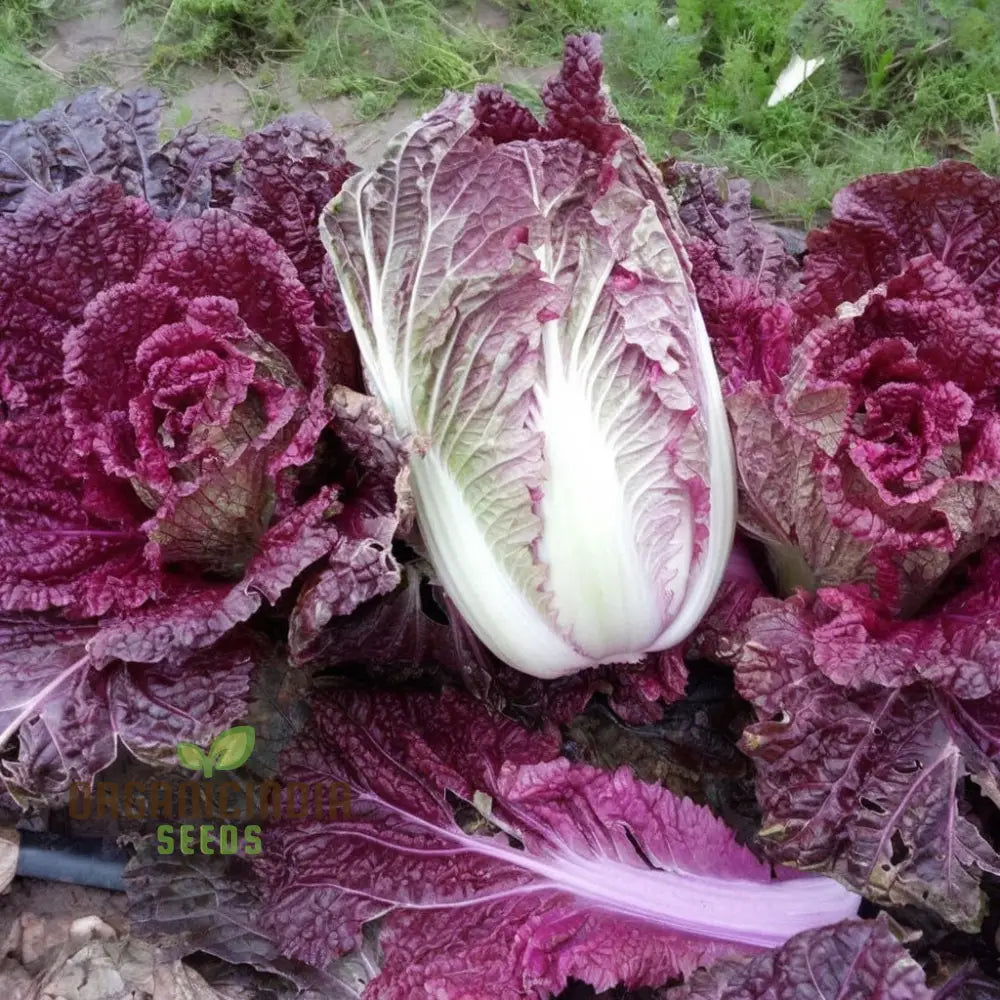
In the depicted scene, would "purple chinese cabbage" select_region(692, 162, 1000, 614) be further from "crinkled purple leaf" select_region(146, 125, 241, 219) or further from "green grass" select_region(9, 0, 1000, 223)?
"green grass" select_region(9, 0, 1000, 223)

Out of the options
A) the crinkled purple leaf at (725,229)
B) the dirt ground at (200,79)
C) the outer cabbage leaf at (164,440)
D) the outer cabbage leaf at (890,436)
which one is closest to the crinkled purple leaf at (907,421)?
the outer cabbage leaf at (890,436)

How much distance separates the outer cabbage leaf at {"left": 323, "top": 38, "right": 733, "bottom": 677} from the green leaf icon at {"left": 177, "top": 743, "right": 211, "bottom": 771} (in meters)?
0.57

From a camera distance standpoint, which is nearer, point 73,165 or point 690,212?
point 73,165

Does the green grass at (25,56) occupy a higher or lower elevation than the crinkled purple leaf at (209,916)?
higher

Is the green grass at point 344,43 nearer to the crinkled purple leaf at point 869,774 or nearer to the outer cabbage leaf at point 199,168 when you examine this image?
the outer cabbage leaf at point 199,168

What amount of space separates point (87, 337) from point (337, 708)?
84 cm

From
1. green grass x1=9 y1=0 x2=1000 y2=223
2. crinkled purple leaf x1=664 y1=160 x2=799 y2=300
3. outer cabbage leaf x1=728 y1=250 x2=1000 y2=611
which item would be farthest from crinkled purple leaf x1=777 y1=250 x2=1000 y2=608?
green grass x1=9 y1=0 x2=1000 y2=223

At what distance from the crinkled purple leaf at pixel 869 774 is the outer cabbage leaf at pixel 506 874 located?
189 mm

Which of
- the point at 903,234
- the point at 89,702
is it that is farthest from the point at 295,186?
the point at 903,234

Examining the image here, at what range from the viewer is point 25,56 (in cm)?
412

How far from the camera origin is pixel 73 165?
2.15m

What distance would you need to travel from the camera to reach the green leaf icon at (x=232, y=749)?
2.05 m

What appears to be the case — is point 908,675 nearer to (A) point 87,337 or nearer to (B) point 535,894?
(B) point 535,894

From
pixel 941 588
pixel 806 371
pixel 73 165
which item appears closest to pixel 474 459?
pixel 806 371
